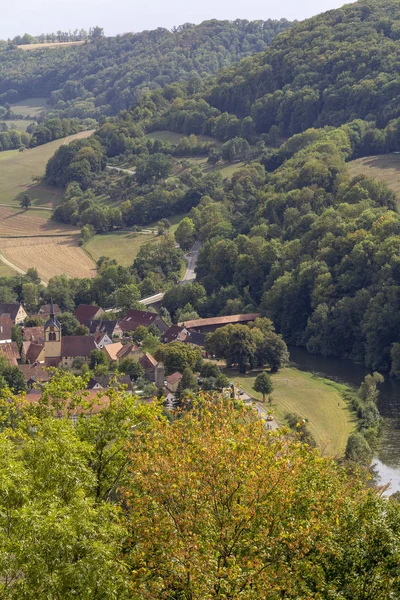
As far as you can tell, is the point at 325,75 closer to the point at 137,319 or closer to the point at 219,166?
the point at 219,166

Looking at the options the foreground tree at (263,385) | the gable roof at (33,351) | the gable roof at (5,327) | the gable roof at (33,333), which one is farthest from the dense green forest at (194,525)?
the gable roof at (5,327)

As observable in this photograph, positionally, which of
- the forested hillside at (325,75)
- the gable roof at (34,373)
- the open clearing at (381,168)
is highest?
the forested hillside at (325,75)

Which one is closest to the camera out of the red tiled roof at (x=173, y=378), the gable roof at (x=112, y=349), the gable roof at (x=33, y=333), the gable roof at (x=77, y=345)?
the red tiled roof at (x=173, y=378)

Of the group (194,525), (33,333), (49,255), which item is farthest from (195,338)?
(194,525)

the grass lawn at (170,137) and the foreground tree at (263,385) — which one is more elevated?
the grass lawn at (170,137)

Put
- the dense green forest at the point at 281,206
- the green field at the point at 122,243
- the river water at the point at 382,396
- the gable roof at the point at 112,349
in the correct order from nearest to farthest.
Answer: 1. the river water at the point at 382,396
2. the gable roof at the point at 112,349
3. the dense green forest at the point at 281,206
4. the green field at the point at 122,243

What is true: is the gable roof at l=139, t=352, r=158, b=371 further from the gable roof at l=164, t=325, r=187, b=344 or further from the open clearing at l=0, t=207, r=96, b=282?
the open clearing at l=0, t=207, r=96, b=282

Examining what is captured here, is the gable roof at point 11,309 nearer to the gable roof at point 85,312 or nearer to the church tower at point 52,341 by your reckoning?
the gable roof at point 85,312
